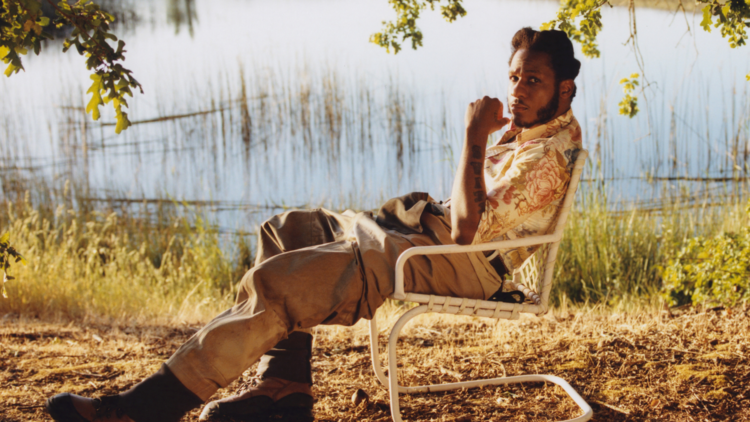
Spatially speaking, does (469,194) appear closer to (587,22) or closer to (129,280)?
(587,22)

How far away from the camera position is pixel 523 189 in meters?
1.80

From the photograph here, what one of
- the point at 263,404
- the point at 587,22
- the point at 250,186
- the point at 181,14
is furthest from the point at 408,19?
the point at 181,14

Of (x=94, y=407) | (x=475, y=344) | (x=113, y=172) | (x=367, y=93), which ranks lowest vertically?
(x=475, y=344)

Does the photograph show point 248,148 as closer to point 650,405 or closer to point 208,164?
point 208,164

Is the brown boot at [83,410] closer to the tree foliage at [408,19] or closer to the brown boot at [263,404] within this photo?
the brown boot at [263,404]

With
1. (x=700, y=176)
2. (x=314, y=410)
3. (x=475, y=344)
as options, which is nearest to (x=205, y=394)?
(x=314, y=410)

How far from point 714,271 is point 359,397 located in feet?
6.64

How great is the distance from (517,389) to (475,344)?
0.65 meters

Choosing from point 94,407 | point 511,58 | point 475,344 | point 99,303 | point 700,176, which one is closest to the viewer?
point 94,407

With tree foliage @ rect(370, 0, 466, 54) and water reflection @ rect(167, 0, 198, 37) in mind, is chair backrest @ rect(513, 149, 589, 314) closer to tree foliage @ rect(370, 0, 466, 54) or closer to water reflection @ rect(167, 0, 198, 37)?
tree foliage @ rect(370, 0, 466, 54)

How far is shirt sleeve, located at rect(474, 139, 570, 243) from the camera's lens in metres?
1.79

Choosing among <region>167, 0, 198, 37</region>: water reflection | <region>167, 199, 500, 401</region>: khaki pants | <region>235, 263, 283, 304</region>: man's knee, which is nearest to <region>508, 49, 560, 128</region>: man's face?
<region>167, 199, 500, 401</region>: khaki pants

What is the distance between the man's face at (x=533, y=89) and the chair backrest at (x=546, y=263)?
0.19 m

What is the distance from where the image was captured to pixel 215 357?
1564mm
